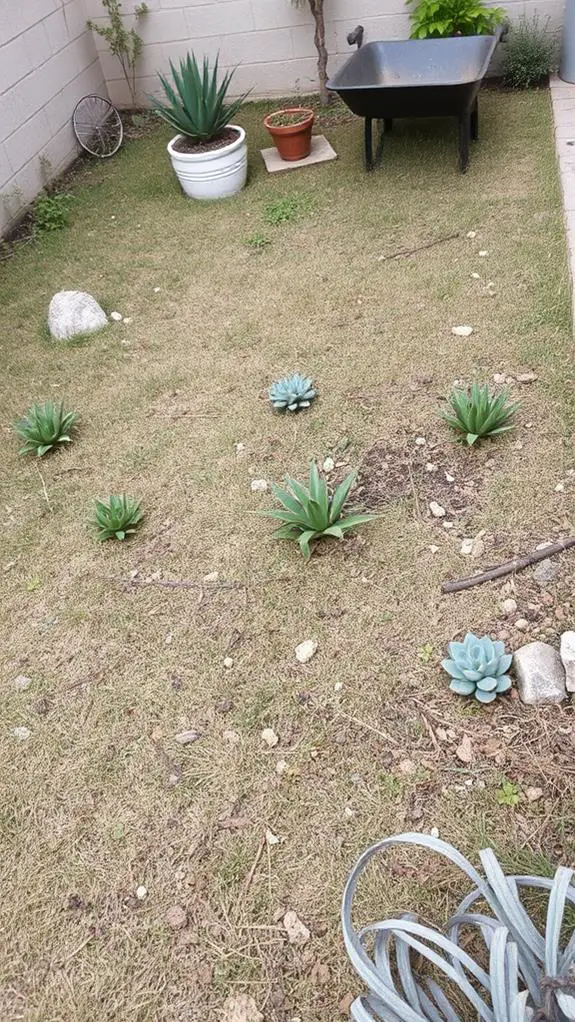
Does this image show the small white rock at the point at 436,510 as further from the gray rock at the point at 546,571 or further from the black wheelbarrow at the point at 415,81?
the black wheelbarrow at the point at 415,81

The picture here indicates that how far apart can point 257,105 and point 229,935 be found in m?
5.93

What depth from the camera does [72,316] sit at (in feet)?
11.3

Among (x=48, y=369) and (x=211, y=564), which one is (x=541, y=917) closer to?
(x=211, y=564)

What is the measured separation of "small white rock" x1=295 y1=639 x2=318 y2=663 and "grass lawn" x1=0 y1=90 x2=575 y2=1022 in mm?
23

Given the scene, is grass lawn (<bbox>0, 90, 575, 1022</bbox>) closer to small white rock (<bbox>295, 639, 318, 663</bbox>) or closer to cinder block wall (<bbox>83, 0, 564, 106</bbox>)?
small white rock (<bbox>295, 639, 318, 663</bbox>)

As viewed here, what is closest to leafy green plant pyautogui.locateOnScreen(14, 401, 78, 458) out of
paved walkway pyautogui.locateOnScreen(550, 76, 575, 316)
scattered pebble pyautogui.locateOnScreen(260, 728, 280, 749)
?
scattered pebble pyautogui.locateOnScreen(260, 728, 280, 749)

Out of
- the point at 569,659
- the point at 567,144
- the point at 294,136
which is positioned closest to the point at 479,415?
the point at 569,659

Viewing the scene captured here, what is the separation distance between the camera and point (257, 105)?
→ 572 centimetres

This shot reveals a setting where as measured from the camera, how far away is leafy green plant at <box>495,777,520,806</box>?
5.10ft

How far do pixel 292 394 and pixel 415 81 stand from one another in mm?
2910

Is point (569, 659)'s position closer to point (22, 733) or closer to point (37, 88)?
point (22, 733)

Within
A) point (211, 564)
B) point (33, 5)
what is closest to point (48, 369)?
point (211, 564)

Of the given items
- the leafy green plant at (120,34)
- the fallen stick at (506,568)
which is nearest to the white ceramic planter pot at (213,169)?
the leafy green plant at (120,34)

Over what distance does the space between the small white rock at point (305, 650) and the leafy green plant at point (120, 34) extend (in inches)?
217
